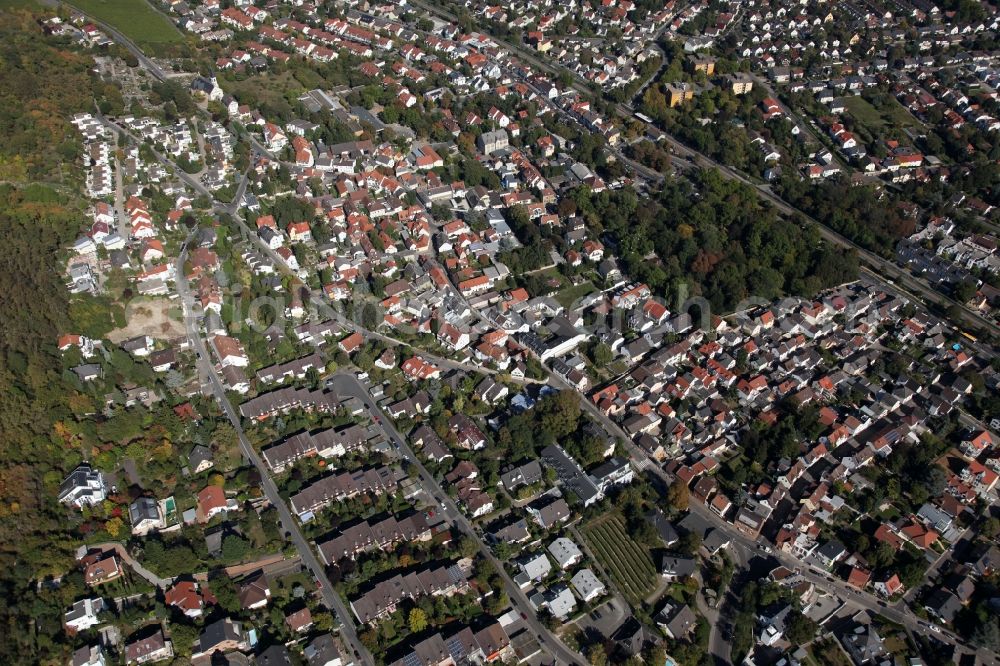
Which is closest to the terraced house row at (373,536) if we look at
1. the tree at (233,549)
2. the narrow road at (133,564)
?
the tree at (233,549)

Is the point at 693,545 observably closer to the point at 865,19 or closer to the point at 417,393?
the point at 417,393

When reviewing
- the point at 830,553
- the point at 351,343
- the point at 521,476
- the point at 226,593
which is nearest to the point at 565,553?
the point at 521,476

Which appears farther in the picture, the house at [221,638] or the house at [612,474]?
the house at [612,474]

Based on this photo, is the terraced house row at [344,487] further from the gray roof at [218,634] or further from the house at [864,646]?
the house at [864,646]

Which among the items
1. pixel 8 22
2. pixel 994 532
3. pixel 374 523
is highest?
pixel 8 22

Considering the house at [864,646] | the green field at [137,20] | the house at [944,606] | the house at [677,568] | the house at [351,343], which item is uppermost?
the green field at [137,20]

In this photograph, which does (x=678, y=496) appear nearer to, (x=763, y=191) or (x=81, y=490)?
(x=81, y=490)

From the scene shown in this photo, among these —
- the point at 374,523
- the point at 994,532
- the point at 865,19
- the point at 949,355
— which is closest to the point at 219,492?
the point at 374,523

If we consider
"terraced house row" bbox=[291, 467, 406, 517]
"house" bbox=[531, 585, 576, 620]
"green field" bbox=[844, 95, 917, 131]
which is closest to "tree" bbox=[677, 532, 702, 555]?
"house" bbox=[531, 585, 576, 620]
